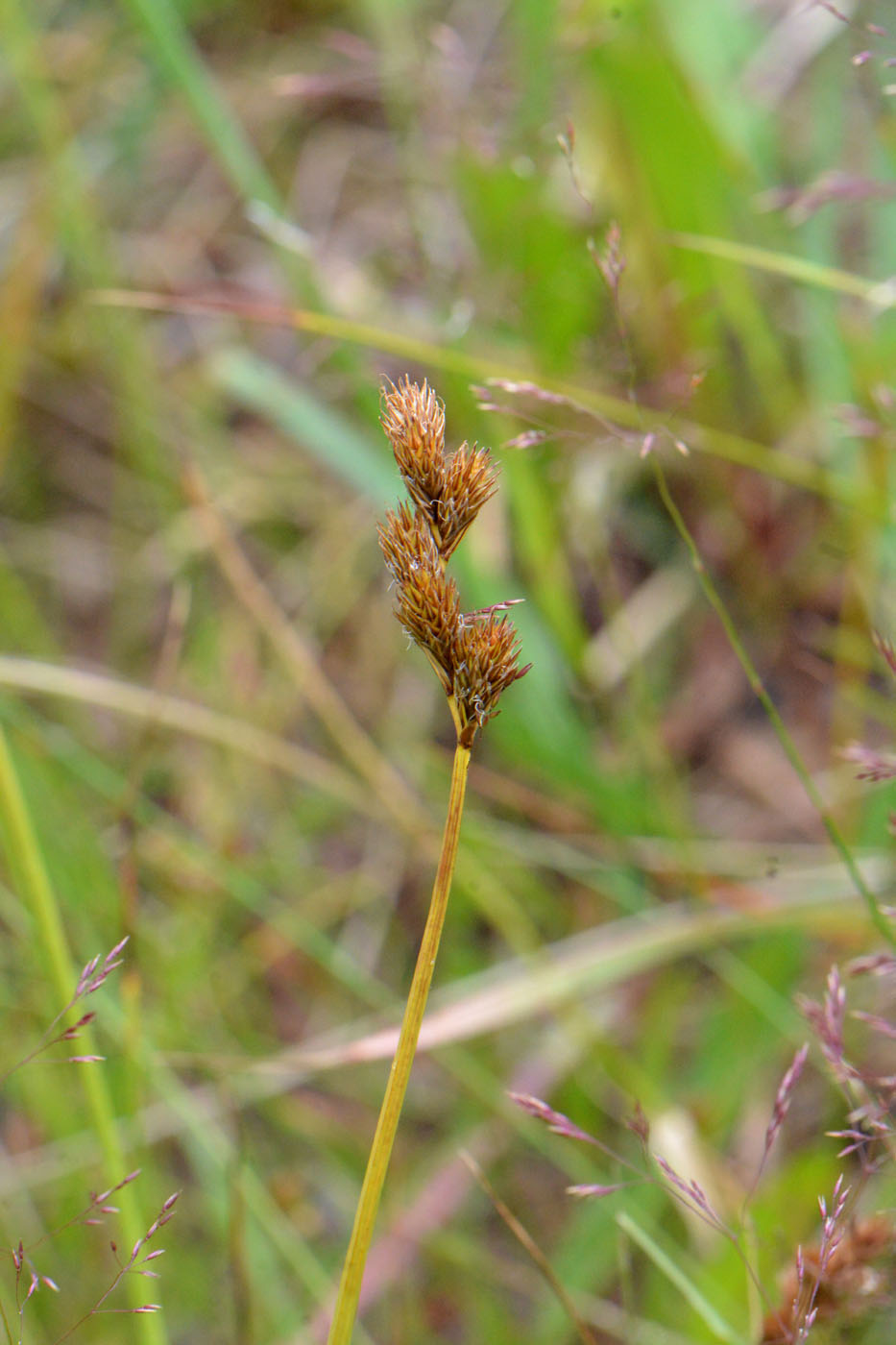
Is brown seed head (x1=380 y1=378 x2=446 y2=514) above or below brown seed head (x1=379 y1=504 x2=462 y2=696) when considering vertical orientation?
above

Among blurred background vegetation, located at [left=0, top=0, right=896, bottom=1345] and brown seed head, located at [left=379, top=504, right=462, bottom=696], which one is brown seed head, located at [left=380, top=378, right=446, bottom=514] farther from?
blurred background vegetation, located at [left=0, top=0, right=896, bottom=1345]

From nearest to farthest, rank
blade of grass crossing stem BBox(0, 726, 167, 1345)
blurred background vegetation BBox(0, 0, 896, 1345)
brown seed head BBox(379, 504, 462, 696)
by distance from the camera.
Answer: brown seed head BBox(379, 504, 462, 696) < blade of grass crossing stem BBox(0, 726, 167, 1345) < blurred background vegetation BBox(0, 0, 896, 1345)

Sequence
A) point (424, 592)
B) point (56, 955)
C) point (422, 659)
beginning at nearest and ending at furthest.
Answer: point (424, 592) → point (56, 955) → point (422, 659)

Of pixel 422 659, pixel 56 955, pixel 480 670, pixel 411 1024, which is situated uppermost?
Answer: pixel 480 670

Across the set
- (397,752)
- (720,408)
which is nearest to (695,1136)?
(397,752)

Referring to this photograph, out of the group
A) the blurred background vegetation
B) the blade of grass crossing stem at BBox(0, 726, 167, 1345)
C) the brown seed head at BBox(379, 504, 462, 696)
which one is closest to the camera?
the brown seed head at BBox(379, 504, 462, 696)

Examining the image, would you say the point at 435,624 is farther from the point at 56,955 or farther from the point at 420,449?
the point at 56,955

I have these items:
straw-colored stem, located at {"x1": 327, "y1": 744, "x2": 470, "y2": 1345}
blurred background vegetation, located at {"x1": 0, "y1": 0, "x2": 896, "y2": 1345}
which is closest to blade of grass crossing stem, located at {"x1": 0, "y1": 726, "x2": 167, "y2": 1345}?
blurred background vegetation, located at {"x1": 0, "y1": 0, "x2": 896, "y2": 1345}

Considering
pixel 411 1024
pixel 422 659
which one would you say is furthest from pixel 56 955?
pixel 422 659
